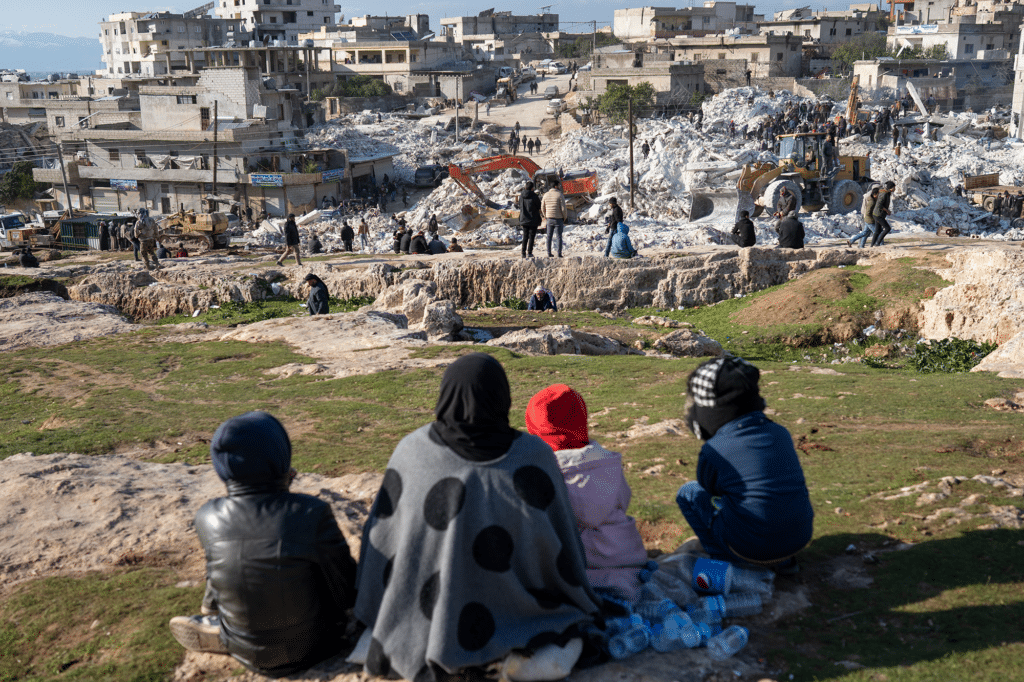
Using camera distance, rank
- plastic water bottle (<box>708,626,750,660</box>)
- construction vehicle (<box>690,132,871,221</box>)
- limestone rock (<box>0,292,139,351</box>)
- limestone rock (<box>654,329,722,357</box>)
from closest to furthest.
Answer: plastic water bottle (<box>708,626,750,660</box>) < limestone rock (<box>654,329,722,357</box>) < limestone rock (<box>0,292,139,351</box>) < construction vehicle (<box>690,132,871,221</box>)

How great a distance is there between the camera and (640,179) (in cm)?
3844

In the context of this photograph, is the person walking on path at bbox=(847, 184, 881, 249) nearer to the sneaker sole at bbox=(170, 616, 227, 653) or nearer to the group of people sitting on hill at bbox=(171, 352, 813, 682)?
the group of people sitting on hill at bbox=(171, 352, 813, 682)

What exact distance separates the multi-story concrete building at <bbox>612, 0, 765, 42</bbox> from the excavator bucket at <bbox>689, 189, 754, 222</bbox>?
54.9 meters

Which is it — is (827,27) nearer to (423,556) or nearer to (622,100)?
(622,100)

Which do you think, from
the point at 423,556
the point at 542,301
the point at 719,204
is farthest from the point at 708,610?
the point at 719,204

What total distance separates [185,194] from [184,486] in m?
45.0


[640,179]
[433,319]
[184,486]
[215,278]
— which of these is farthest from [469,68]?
[184,486]

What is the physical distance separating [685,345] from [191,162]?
41.8m

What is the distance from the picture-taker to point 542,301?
15.6 metres

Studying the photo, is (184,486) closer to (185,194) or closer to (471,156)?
(185,194)

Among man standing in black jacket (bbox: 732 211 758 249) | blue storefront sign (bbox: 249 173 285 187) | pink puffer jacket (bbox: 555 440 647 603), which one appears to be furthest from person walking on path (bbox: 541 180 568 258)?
blue storefront sign (bbox: 249 173 285 187)

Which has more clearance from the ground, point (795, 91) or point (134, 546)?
point (795, 91)

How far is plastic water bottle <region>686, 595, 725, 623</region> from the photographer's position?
403 cm

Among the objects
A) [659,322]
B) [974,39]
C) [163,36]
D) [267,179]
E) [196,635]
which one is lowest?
[659,322]
